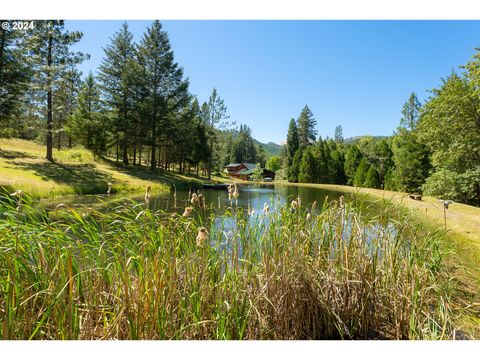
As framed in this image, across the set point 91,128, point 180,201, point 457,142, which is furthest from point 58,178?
point 457,142

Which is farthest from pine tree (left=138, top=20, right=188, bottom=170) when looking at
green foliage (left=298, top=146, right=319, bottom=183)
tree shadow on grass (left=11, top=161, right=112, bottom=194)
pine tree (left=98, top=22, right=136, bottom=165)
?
green foliage (left=298, top=146, right=319, bottom=183)

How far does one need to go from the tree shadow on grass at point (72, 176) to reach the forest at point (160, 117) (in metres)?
2.46

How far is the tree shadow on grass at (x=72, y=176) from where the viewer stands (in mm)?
14801

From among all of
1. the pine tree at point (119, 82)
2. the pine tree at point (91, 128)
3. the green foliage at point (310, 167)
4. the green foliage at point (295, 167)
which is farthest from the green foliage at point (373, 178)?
the pine tree at point (91, 128)

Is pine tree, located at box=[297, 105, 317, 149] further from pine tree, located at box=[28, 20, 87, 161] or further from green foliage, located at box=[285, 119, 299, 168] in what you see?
pine tree, located at box=[28, 20, 87, 161]

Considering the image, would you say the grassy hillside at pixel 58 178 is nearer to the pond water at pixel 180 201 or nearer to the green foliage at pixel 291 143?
the pond water at pixel 180 201

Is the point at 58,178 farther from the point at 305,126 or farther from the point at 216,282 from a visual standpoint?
the point at 305,126

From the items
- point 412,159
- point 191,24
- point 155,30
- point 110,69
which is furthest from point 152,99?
point 412,159

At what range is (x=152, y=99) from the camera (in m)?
27.9

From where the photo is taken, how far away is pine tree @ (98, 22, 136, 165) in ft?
89.6

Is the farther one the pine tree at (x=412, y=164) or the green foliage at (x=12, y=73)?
the pine tree at (x=412, y=164)

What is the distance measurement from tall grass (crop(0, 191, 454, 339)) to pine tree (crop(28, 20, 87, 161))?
19777mm

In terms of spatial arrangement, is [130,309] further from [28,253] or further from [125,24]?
[125,24]
